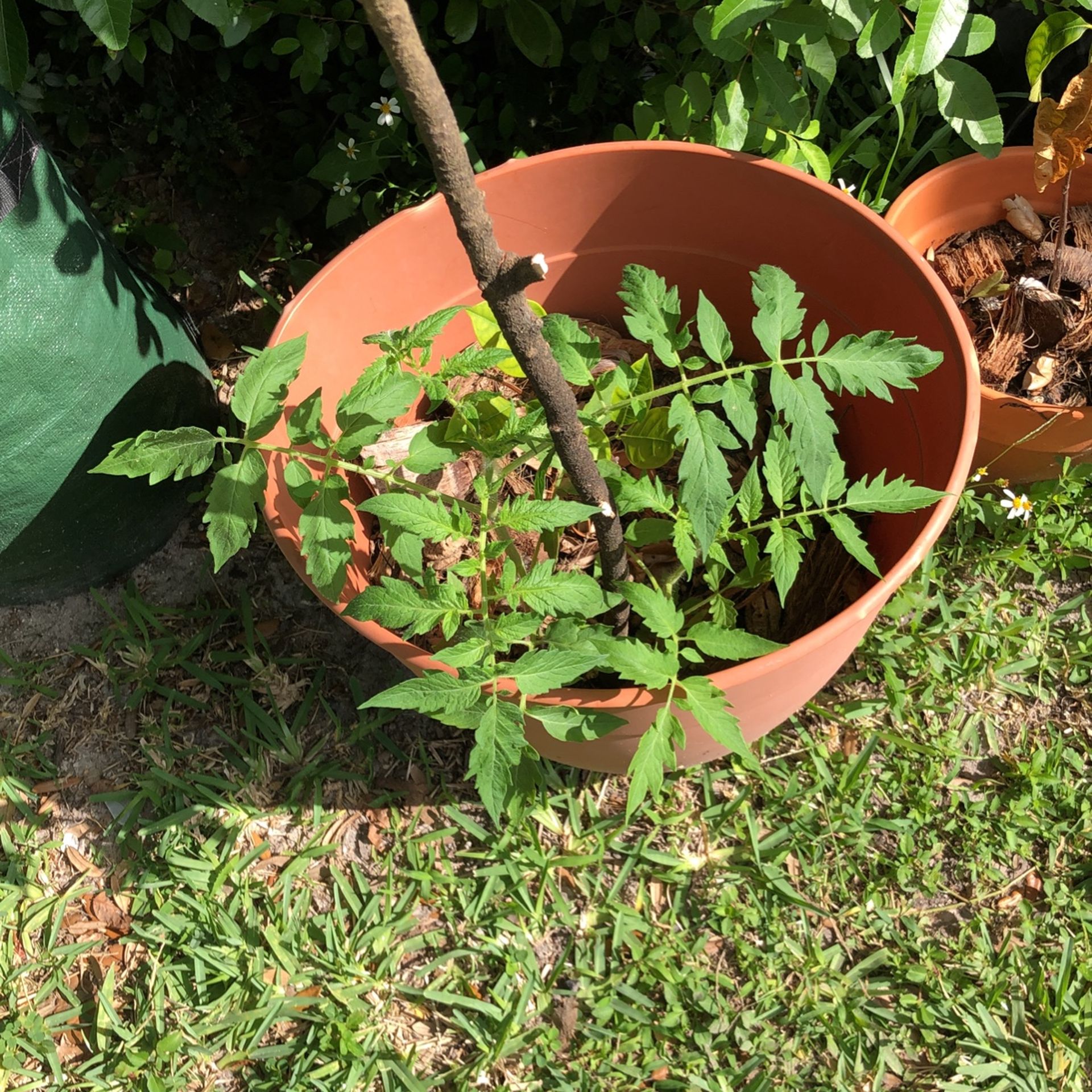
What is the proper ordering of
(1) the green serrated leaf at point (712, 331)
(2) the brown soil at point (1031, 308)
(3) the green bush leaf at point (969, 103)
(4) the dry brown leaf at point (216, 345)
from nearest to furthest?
(1) the green serrated leaf at point (712, 331), (3) the green bush leaf at point (969, 103), (2) the brown soil at point (1031, 308), (4) the dry brown leaf at point (216, 345)

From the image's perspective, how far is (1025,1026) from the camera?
69.1 inches

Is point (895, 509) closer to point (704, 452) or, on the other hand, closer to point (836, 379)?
point (836, 379)

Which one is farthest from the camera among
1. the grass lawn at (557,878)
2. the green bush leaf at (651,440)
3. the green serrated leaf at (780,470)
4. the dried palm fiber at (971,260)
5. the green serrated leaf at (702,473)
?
the dried palm fiber at (971,260)

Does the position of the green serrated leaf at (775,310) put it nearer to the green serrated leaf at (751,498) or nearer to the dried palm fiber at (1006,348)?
the green serrated leaf at (751,498)

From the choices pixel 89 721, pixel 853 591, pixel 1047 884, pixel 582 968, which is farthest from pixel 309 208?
pixel 1047 884

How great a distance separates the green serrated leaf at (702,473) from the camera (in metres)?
1.09

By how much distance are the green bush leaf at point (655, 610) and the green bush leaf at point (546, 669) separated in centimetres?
11

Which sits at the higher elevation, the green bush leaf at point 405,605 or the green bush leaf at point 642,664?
the green bush leaf at point 405,605

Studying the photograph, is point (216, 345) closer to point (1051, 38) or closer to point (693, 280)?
point (693, 280)

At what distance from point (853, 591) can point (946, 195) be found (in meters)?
1.06

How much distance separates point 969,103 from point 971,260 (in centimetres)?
63

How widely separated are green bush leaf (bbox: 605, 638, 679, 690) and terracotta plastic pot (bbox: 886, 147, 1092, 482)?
112 cm

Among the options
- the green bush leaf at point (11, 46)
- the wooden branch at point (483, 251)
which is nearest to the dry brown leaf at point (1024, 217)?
the wooden branch at point (483, 251)

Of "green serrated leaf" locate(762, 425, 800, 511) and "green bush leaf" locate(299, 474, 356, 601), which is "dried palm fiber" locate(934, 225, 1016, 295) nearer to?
"green serrated leaf" locate(762, 425, 800, 511)
